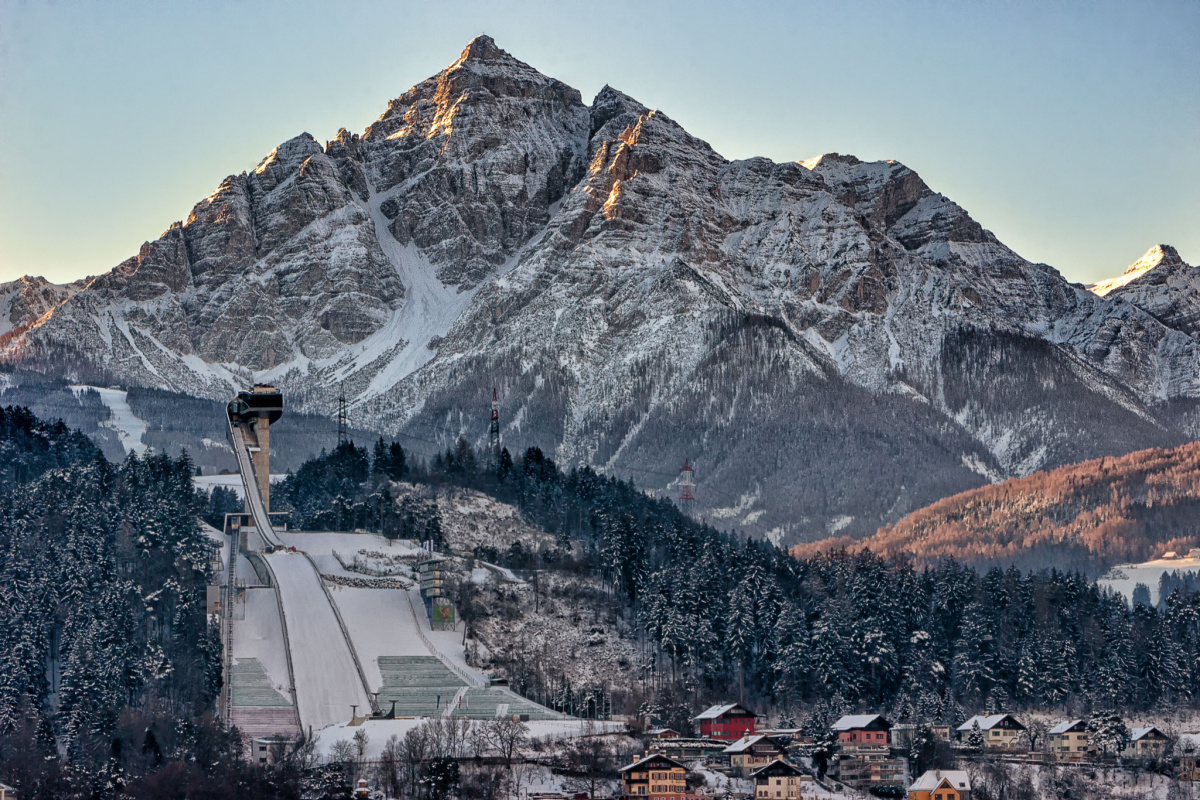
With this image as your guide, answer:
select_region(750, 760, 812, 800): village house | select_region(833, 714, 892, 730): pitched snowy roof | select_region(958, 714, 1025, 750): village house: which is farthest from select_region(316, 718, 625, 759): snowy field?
select_region(958, 714, 1025, 750): village house

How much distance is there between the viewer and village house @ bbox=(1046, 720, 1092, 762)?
137 meters

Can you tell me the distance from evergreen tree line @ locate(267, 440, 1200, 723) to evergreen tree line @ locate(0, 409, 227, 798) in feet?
79.0

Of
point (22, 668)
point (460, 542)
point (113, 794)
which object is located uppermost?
point (460, 542)

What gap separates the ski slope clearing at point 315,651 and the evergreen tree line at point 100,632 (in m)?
5.81

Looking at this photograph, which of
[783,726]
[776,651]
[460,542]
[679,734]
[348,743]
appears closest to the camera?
[348,743]

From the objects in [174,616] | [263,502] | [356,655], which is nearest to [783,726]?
[356,655]

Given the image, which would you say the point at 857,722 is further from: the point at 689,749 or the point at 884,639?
the point at 884,639

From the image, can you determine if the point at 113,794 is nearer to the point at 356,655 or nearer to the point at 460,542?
the point at 356,655

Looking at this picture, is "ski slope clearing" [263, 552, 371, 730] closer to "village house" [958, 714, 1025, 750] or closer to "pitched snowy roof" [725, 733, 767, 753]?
"pitched snowy roof" [725, 733, 767, 753]

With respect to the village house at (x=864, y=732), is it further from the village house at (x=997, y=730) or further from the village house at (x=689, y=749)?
the village house at (x=997, y=730)

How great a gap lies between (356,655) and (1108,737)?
49030 millimetres

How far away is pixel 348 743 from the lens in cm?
12388

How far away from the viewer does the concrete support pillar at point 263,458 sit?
190m

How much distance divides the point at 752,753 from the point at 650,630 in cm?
3075
